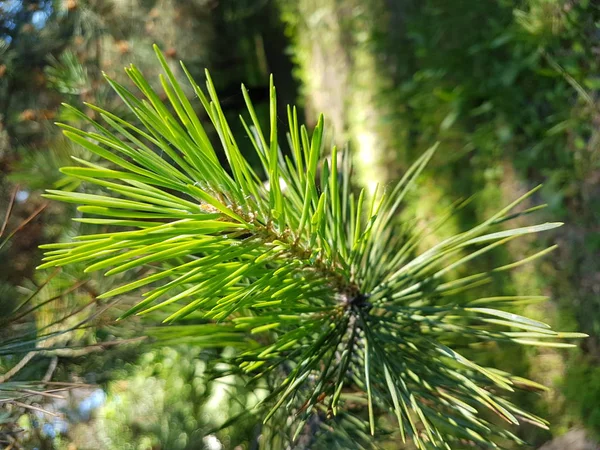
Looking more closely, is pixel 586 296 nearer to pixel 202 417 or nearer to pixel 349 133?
pixel 349 133

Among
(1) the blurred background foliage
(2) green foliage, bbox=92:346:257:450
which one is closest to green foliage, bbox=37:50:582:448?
(1) the blurred background foliage

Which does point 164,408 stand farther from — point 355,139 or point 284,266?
point 284,266

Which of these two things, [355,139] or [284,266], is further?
[355,139]

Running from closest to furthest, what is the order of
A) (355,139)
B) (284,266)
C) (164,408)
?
(284,266) < (164,408) < (355,139)

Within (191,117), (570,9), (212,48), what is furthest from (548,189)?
(212,48)

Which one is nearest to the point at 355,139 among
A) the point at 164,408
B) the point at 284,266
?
the point at 164,408

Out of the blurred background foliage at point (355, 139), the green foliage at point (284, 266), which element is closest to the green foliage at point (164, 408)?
the blurred background foliage at point (355, 139)

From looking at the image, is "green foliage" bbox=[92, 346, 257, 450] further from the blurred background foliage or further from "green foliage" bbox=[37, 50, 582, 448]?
"green foliage" bbox=[37, 50, 582, 448]
